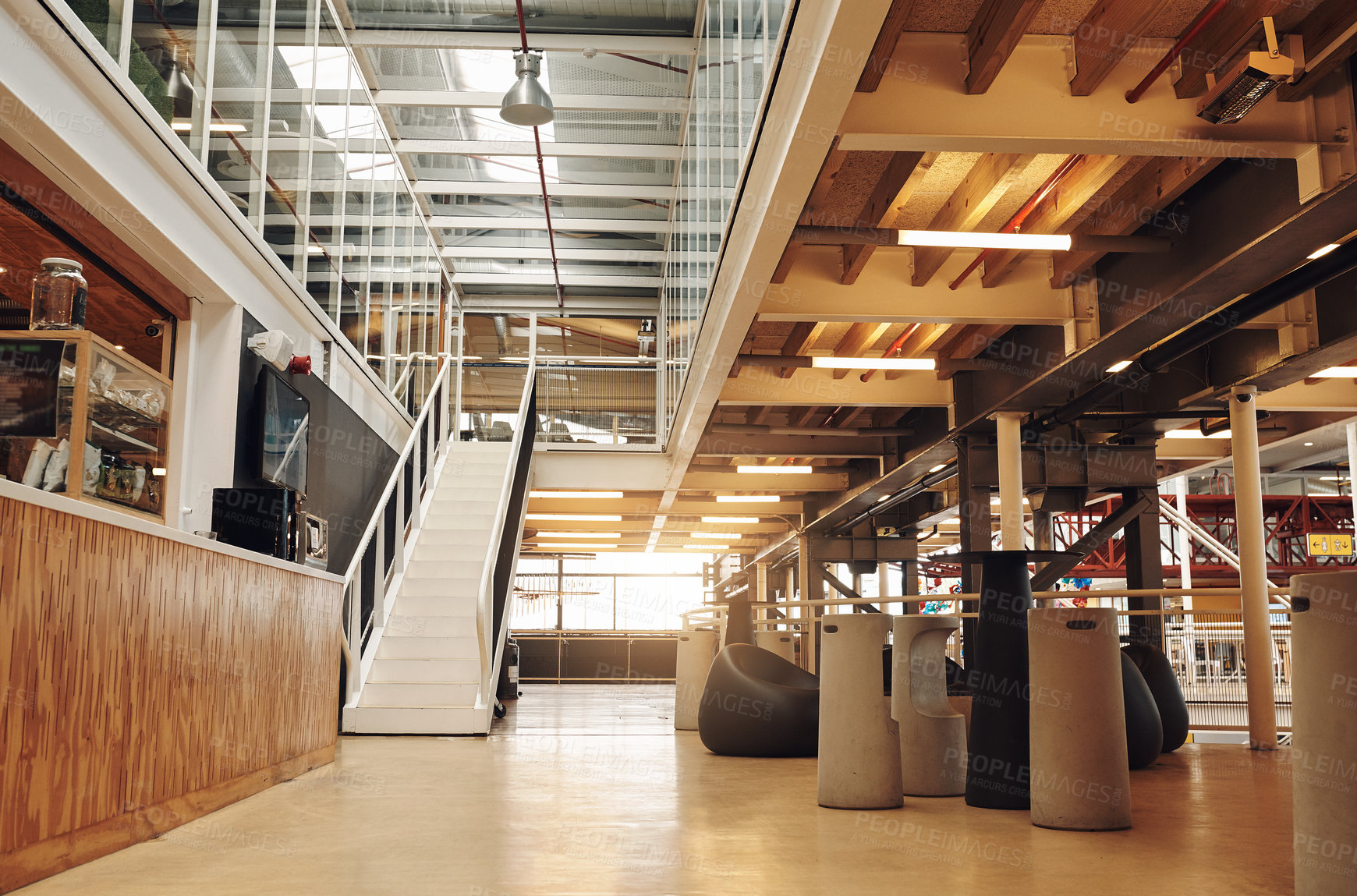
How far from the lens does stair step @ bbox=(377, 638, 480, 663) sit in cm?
828

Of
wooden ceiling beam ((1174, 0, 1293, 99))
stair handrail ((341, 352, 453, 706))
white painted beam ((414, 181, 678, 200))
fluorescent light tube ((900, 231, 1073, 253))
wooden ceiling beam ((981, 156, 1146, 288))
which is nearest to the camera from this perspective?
wooden ceiling beam ((1174, 0, 1293, 99))

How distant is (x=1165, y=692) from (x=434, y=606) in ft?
18.8

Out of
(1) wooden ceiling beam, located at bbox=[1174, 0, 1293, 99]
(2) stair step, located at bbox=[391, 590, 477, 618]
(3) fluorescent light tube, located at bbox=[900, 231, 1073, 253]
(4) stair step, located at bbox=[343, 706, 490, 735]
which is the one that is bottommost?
(4) stair step, located at bbox=[343, 706, 490, 735]

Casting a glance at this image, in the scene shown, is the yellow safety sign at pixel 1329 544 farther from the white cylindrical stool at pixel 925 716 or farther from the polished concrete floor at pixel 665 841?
the white cylindrical stool at pixel 925 716

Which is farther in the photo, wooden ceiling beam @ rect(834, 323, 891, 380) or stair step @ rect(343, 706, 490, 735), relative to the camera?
wooden ceiling beam @ rect(834, 323, 891, 380)

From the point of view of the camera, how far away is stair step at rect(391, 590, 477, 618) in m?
8.86

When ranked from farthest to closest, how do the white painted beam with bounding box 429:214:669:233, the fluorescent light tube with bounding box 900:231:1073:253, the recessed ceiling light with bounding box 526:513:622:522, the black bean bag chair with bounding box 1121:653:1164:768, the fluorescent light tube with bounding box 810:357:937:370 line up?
the recessed ceiling light with bounding box 526:513:622:522 → the white painted beam with bounding box 429:214:669:233 → the fluorescent light tube with bounding box 810:357:937:370 → the black bean bag chair with bounding box 1121:653:1164:768 → the fluorescent light tube with bounding box 900:231:1073:253

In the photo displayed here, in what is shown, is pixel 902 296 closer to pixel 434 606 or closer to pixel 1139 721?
pixel 1139 721

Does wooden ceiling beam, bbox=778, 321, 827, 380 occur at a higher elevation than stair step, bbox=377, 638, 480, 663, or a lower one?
higher

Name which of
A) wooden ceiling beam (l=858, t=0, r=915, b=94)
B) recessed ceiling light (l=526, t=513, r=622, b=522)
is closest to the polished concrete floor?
wooden ceiling beam (l=858, t=0, r=915, b=94)

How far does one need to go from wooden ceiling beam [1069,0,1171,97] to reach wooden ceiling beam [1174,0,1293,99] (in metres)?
0.25

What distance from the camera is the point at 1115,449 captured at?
30.3 ft

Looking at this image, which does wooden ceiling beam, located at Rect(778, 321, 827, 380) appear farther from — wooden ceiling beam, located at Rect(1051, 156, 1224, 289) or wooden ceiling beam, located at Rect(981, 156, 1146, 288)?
wooden ceiling beam, located at Rect(1051, 156, 1224, 289)

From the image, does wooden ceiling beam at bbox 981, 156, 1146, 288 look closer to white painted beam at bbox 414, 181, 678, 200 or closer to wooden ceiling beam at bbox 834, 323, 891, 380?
wooden ceiling beam at bbox 834, 323, 891, 380
